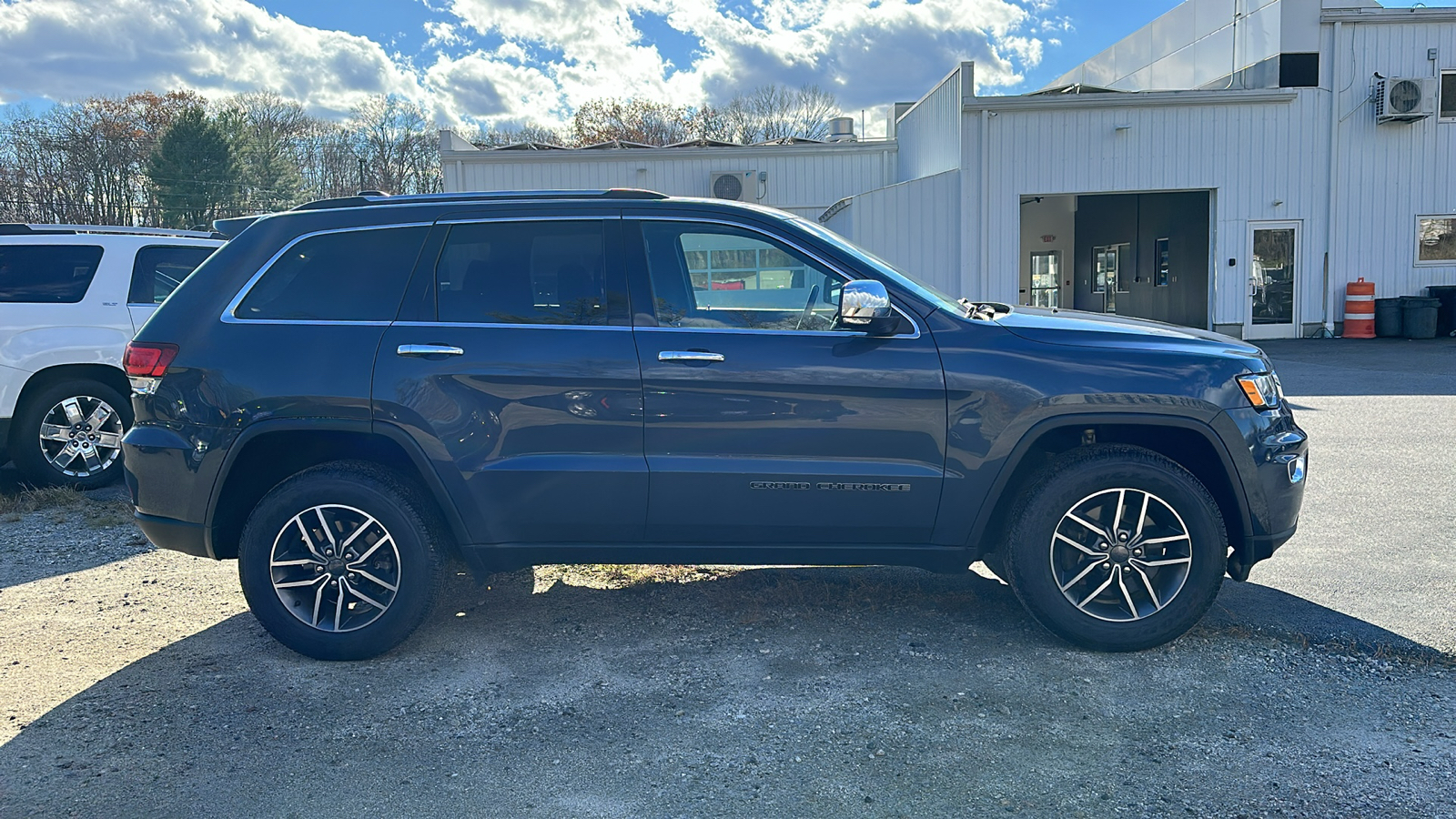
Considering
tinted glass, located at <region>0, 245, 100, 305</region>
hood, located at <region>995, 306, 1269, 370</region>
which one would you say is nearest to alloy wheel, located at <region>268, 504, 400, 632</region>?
hood, located at <region>995, 306, 1269, 370</region>

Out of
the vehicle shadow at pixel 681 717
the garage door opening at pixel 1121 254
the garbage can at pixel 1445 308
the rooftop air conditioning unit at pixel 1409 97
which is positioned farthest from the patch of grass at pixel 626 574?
the garbage can at pixel 1445 308

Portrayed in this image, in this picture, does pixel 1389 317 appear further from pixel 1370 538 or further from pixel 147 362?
pixel 147 362

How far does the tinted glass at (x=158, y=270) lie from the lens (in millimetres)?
7764

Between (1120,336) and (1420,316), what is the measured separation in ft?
64.8

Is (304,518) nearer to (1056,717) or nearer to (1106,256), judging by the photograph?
(1056,717)

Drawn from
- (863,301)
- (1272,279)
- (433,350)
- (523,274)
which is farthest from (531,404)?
(1272,279)

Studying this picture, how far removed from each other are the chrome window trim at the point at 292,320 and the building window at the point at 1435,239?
22479 mm

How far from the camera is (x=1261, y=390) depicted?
4.09m

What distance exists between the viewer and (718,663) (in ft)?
13.6

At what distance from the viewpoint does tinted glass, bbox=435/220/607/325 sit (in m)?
4.17

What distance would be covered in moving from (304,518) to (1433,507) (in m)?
6.51

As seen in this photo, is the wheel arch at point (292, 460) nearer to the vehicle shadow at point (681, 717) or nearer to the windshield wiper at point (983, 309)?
the vehicle shadow at point (681, 717)

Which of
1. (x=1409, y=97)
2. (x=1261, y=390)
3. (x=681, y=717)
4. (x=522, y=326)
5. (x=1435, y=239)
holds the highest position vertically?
(x=1409, y=97)

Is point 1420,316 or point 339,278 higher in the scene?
point 339,278
